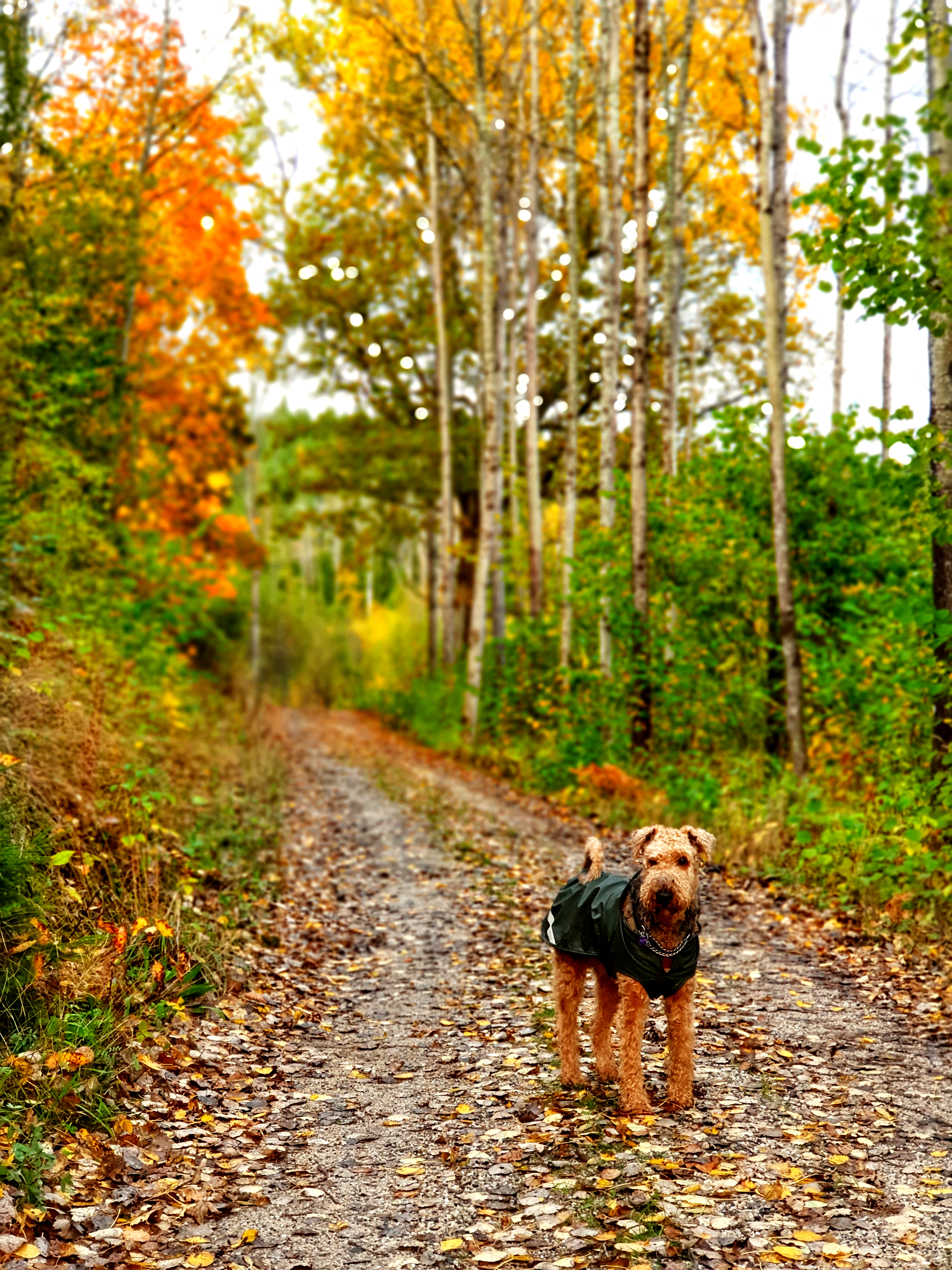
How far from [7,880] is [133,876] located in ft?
5.44

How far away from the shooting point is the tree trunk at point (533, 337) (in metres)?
17.1

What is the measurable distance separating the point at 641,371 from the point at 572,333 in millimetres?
3973

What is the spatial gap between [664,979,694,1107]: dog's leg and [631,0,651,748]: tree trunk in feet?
29.2

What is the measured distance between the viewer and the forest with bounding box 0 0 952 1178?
6.77m

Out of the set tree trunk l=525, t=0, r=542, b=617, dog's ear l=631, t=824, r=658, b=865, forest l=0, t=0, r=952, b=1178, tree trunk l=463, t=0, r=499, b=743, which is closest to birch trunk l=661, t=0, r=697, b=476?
forest l=0, t=0, r=952, b=1178

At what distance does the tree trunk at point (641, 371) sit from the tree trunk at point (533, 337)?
3.75m

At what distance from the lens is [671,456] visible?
16.4 m

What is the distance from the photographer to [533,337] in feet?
59.8

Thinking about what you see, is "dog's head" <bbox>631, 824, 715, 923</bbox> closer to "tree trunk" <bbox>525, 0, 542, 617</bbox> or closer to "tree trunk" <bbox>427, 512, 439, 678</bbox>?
"tree trunk" <bbox>525, 0, 542, 617</bbox>

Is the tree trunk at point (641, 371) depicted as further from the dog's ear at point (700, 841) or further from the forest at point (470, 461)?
the dog's ear at point (700, 841)

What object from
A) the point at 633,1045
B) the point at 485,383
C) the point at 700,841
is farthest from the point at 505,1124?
the point at 485,383

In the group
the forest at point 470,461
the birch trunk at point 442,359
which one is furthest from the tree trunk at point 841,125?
the birch trunk at point 442,359

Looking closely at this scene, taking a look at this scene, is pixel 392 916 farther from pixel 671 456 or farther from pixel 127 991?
pixel 671 456

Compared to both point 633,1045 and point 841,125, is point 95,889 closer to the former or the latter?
point 633,1045
